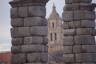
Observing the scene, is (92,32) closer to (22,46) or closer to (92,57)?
(92,57)

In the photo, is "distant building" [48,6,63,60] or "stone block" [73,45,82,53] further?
"distant building" [48,6,63,60]

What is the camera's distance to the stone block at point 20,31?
1240 cm

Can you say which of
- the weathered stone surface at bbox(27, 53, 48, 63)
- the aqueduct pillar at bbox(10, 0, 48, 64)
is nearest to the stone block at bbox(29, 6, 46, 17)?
the aqueduct pillar at bbox(10, 0, 48, 64)

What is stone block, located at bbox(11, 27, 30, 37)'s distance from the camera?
12398 millimetres

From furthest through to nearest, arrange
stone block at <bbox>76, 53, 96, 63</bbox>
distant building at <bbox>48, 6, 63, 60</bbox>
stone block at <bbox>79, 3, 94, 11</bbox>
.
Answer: distant building at <bbox>48, 6, 63, 60</bbox> → stone block at <bbox>79, 3, 94, 11</bbox> → stone block at <bbox>76, 53, 96, 63</bbox>

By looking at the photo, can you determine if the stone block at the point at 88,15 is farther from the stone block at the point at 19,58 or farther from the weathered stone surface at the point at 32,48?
the stone block at the point at 19,58

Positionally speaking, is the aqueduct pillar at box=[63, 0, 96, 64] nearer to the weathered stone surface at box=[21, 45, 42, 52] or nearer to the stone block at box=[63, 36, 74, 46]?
the stone block at box=[63, 36, 74, 46]

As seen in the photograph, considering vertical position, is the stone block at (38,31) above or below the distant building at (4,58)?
above

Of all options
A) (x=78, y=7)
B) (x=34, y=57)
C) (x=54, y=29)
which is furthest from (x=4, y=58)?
(x=54, y=29)

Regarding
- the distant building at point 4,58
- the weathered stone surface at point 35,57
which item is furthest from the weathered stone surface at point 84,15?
the distant building at point 4,58

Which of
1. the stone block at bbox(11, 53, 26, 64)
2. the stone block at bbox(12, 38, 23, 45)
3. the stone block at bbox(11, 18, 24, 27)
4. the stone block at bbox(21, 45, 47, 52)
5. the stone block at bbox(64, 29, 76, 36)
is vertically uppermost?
the stone block at bbox(11, 18, 24, 27)

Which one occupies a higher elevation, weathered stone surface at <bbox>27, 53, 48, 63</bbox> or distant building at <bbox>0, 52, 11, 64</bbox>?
weathered stone surface at <bbox>27, 53, 48, 63</bbox>

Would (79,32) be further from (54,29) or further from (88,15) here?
(54,29)

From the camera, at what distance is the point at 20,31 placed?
1246 cm
